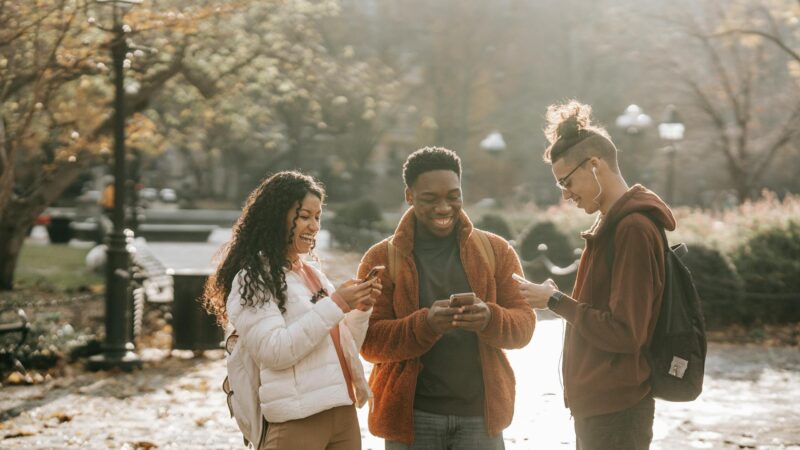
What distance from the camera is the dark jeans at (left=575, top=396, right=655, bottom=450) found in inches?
139

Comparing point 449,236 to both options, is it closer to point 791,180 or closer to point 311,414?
point 311,414

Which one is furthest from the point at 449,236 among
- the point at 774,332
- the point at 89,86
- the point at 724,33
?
the point at 724,33

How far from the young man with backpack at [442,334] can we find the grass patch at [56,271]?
14.8 metres

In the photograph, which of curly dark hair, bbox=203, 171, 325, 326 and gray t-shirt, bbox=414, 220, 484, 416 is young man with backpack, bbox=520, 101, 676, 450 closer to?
gray t-shirt, bbox=414, 220, 484, 416

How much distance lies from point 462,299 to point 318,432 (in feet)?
2.28

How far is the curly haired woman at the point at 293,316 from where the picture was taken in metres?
3.39

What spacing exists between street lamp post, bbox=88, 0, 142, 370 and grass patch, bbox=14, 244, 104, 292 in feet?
22.9

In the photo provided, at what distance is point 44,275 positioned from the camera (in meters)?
20.3

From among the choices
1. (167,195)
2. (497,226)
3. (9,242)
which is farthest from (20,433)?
(167,195)

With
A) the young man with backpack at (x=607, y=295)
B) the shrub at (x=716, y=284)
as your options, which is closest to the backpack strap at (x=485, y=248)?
the young man with backpack at (x=607, y=295)

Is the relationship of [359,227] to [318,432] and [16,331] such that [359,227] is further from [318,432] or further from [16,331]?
[318,432]

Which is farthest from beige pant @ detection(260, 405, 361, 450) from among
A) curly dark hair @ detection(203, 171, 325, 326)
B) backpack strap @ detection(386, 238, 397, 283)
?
backpack strap @ detection(386, 238, 397, 283)

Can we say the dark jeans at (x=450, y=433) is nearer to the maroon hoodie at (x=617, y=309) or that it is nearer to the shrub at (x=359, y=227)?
the maroon hoodie at (x=617, y=309)

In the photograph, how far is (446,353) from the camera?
3711 millimetres
